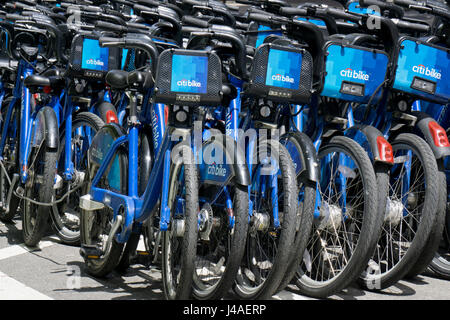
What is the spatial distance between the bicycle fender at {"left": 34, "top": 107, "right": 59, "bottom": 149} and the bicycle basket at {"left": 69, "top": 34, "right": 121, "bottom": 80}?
1.19ft

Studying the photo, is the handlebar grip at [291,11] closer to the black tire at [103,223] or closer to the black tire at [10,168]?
the black tire at [103,223]

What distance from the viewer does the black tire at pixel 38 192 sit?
19.0ft

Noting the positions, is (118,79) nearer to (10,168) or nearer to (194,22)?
(194,22)

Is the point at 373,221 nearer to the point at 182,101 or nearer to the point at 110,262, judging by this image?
the point at 182,101

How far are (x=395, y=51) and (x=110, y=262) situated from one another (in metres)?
2.33

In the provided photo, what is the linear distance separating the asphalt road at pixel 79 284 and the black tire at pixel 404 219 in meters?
0.16

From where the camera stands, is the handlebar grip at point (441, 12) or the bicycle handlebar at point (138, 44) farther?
the handlebar grip at point (441, 12)

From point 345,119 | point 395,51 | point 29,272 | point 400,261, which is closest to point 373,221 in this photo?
point 400,261

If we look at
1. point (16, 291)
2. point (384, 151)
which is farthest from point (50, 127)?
point (384, 151)

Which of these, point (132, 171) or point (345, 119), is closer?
point (132, 171)

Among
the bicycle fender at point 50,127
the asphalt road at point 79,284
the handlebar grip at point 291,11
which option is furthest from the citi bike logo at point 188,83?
the bicycle fender at point 50,127

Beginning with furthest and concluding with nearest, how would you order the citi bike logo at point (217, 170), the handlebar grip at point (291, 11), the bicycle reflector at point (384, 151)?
the handlebar grip at point (291, 11) < the bicycle reflector at point (384, 151) < the citi bike logo at point (217, 170)

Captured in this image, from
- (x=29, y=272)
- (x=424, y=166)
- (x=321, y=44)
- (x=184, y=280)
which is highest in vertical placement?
(x=321, y=44)
